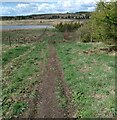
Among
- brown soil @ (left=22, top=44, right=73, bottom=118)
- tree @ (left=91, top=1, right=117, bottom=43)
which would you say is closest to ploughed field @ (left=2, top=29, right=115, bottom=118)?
brown soil @ (left=22, top=44, right=73, bottom=118)

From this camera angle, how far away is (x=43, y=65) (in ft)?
86.2

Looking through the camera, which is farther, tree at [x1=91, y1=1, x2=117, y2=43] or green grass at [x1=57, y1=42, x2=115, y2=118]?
tree at [x1=91, y1=1, x2=117, y2=43]

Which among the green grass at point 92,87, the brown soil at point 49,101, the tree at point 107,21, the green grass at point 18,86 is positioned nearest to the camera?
the brown soil at point 49,101

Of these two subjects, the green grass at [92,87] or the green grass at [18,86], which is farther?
the green grass at [18,86]

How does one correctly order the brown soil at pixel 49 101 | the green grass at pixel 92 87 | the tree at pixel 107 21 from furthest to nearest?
1. the tree at pixel 107 21
2. the green grass at pixel 92 87
3. the brown soil at pixel 49 101

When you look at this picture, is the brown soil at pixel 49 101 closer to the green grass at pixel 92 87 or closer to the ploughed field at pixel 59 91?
the ploughed field at pixel 59 91

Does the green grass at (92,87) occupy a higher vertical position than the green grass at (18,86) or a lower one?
higher

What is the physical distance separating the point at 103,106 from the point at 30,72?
986 centimetres

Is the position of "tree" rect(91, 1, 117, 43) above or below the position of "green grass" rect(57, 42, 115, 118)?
above

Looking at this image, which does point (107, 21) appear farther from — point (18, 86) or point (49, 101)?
point (49, 101)

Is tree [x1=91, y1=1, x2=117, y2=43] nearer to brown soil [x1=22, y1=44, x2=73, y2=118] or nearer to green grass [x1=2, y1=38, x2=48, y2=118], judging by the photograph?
green grass [x1=2, y1=38, x2=48, y2=118]

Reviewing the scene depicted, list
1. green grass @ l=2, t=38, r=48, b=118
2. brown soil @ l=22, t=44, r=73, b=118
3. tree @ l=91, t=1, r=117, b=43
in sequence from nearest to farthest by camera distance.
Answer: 1. brown soil @ l=22, t=44, r=73, b=118
2. green grass @ l=2, t=38, r=48, b=118
3. tree @ l=91, t=1, r=117, b=43

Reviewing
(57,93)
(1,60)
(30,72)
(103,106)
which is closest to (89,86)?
(57,93)

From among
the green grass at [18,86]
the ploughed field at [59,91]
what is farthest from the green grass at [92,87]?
the green grass at [18,86]
